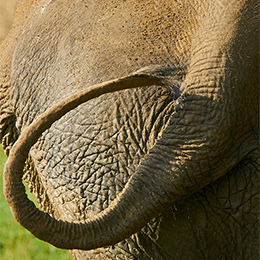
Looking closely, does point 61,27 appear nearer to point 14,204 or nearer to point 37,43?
point 37,43

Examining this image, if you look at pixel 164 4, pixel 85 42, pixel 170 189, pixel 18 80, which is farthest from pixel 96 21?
pixel 170 189

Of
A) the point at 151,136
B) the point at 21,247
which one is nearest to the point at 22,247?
the point at 21,247

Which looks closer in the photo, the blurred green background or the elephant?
the elephant

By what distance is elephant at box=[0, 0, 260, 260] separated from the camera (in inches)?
70.1

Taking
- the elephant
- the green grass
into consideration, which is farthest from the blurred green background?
the elephant

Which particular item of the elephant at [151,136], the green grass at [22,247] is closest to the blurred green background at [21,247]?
the green grass at [22,247]

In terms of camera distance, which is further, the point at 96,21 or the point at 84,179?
the point at 96,21

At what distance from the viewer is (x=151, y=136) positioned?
190 cm

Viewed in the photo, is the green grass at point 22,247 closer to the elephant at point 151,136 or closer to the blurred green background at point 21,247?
the blurred green background at point 21,247

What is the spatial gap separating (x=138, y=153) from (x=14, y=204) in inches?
20.7

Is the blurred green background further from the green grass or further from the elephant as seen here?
the elephant

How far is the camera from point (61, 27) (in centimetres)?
232

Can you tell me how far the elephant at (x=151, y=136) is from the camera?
70.1 inches

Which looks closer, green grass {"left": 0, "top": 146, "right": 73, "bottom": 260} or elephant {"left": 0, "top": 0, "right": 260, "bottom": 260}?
elephant {"left": 0, "top": 0, "right": 260, "bottom": 260}
